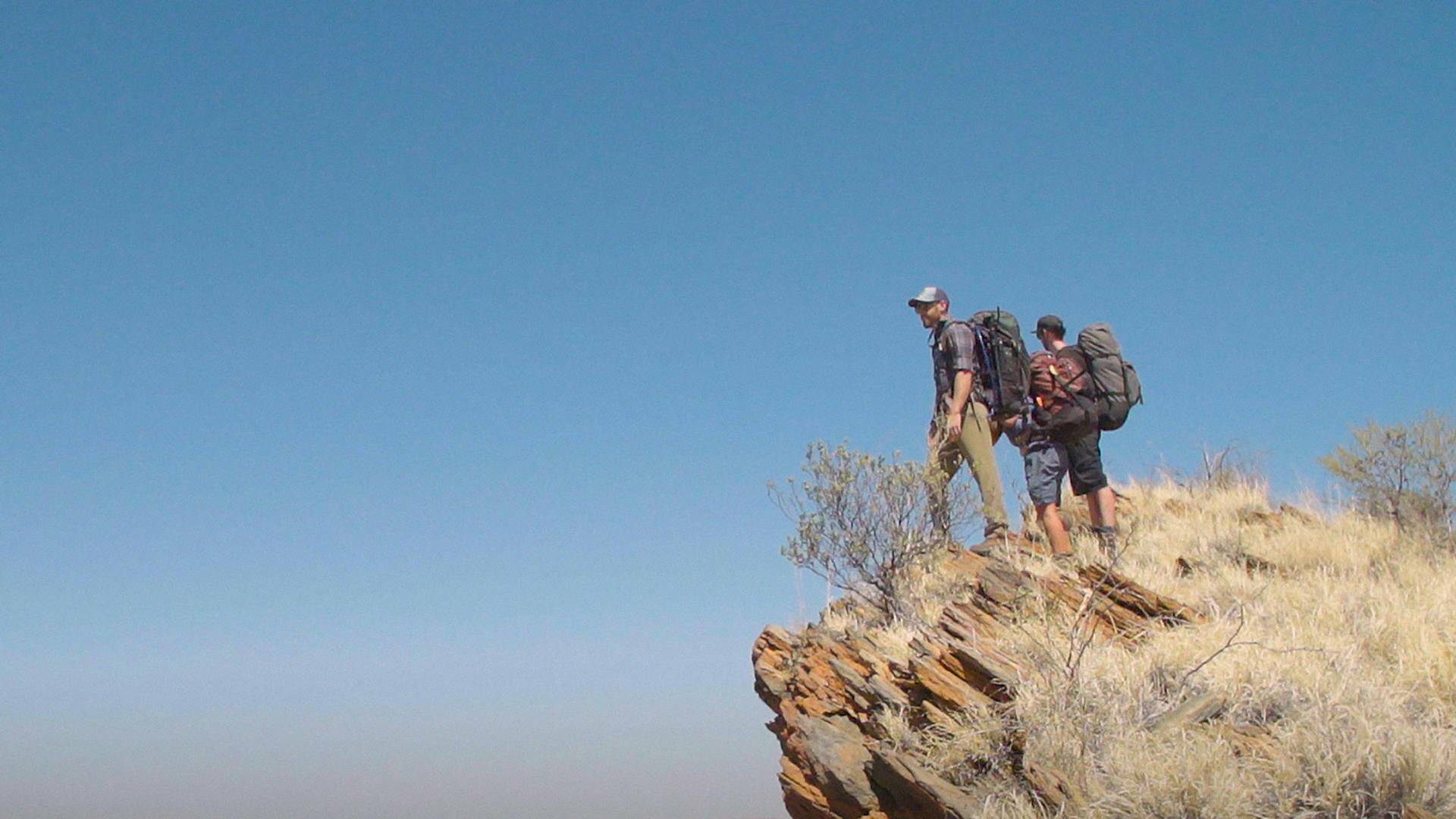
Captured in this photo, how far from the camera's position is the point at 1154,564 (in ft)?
30.5

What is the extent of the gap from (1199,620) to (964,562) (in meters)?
2.44

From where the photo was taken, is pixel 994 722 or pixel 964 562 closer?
pixel 994 722

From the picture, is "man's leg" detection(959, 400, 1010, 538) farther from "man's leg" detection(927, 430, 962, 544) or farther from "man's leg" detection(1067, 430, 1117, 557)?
"man's leg" detection(1067, 430, 1117, 557)

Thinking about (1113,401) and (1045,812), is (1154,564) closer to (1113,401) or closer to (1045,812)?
(1113,401)

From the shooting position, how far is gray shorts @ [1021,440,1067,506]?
9.67m

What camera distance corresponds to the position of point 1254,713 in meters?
5.45

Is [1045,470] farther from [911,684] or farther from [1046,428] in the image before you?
[911,684]

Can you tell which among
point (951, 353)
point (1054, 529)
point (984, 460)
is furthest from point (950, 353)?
point (1054, 529)

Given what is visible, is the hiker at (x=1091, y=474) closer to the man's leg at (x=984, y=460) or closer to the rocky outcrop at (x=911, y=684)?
the man's leg at (x=984, y=460)

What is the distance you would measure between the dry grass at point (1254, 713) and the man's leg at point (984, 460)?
1.87m

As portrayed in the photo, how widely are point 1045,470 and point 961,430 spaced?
2.47ft

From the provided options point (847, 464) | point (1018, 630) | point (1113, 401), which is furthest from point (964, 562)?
A: point (1018, 630)

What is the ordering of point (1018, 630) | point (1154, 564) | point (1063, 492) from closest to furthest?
point (1018, 630), point (1154, 564), point (1063, 492)

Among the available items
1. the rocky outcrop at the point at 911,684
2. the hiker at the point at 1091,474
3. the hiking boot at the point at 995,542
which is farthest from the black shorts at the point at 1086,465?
the rocky outcrop at the point at 911,684
